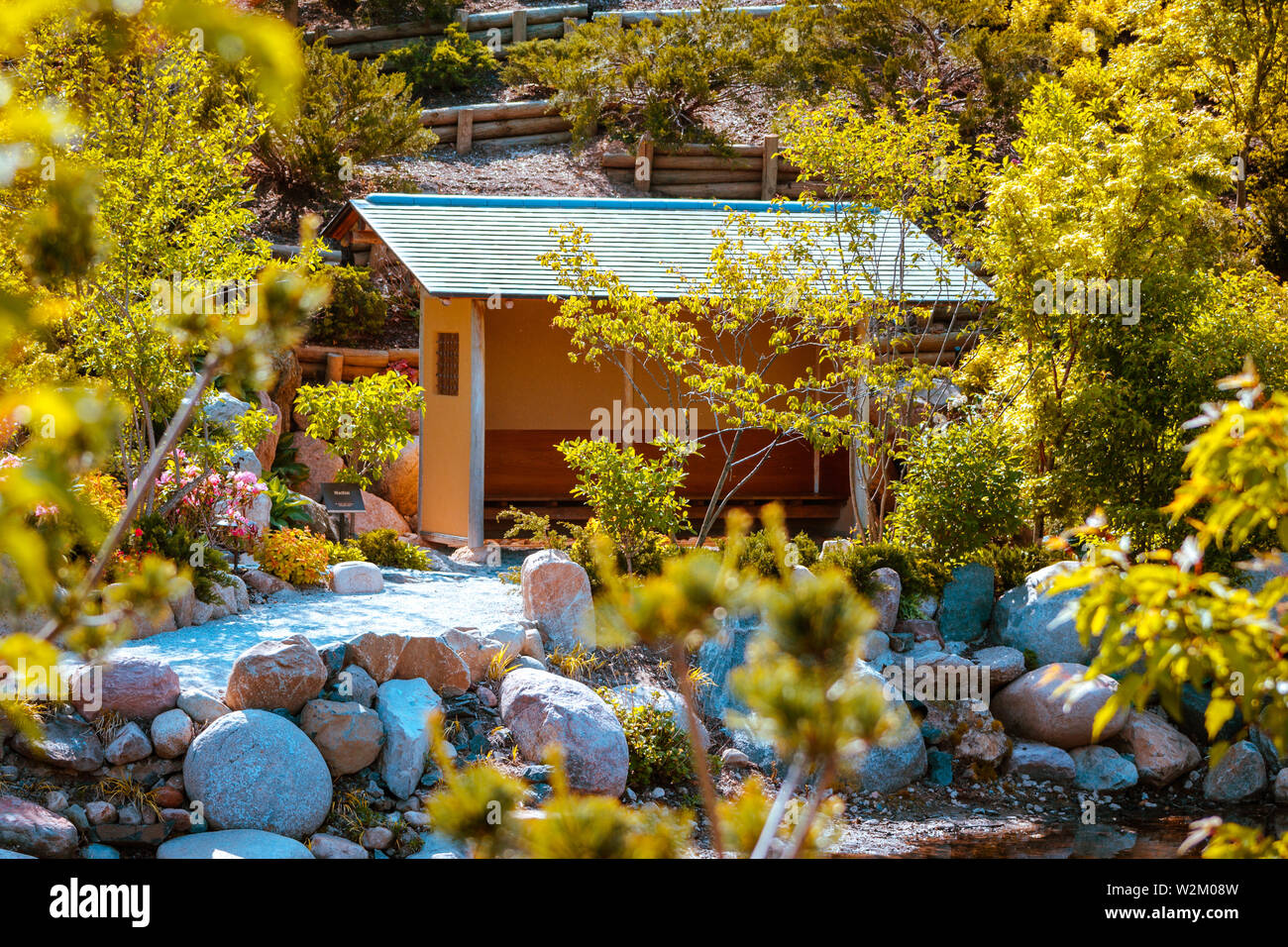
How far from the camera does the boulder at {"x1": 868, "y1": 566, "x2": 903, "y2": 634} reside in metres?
8.72

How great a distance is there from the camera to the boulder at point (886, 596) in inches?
343

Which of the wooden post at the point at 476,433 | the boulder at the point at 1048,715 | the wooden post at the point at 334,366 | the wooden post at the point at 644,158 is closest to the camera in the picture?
the boulder at the point at 1048,715

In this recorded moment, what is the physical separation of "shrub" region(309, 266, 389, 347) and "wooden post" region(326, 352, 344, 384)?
0.94 m

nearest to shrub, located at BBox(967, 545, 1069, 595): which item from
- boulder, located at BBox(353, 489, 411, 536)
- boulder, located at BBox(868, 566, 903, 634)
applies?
boulder, located at BBox(868, 566, 903, 634)

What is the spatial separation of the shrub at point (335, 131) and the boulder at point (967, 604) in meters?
12.0

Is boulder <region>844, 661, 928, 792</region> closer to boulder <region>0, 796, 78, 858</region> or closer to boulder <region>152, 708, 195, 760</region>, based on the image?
boulder <region>152, 708, 195, 760</region>

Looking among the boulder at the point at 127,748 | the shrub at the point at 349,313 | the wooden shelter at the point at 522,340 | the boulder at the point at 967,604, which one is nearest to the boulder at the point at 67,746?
the boulder at the point at 127,748

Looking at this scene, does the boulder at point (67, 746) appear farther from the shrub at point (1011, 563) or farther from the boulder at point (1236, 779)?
the boulder at point (1236, 779)

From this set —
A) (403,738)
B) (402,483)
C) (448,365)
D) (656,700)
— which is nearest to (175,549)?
(403,738)

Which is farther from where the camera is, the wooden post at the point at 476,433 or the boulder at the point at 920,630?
the wooden post at the point at 476,433

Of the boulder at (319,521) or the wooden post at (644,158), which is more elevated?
the wooden post at (644,158)

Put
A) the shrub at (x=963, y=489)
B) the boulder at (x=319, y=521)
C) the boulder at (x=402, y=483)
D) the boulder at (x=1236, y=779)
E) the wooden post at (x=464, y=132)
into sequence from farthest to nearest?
the wooden post at (x=464, y=132), the boulder at (x=402, y=483), the boulder at (x=319, y=521), the shrub at (x=963, y=489), the boulder at (x=1236, y=779)
